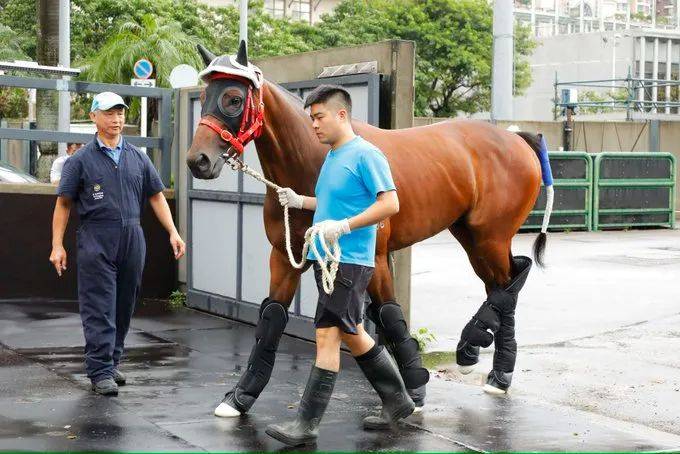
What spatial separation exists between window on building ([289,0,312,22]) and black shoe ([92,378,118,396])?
73957 millimetres

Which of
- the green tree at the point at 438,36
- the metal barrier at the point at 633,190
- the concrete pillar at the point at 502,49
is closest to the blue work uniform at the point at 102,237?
the concrete pillar at the point at 502,49

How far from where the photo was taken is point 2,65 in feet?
38.5

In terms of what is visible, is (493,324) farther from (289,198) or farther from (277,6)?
(277,6)

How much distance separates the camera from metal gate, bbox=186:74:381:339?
9727 millimetres

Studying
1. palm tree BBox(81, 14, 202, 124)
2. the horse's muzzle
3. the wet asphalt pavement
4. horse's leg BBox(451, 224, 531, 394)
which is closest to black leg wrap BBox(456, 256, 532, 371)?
horse's leg BBox(451, 224, 531, 394)

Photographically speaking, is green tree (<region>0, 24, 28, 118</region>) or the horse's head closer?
the horse's head

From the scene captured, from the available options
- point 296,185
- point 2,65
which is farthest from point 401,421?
point 2,65

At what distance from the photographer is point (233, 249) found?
10.8 m

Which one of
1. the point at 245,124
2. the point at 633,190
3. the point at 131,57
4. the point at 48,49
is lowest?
the point at 633,190

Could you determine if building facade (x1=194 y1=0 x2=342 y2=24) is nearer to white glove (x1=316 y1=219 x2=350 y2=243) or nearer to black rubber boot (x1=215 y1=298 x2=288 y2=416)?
black rubber boot (x1=215 y1=298 x2=288 y2=416)

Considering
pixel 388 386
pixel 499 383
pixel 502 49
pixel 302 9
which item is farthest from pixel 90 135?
pixel 302 9

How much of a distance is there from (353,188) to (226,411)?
1.69 meters

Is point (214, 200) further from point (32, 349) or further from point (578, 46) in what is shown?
point (578, 46)

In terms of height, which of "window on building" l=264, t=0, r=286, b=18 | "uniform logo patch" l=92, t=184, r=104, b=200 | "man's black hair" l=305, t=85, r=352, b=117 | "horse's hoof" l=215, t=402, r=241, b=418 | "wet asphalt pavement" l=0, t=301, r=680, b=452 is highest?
"window on building" l=264, t=0, r=286, b=18
